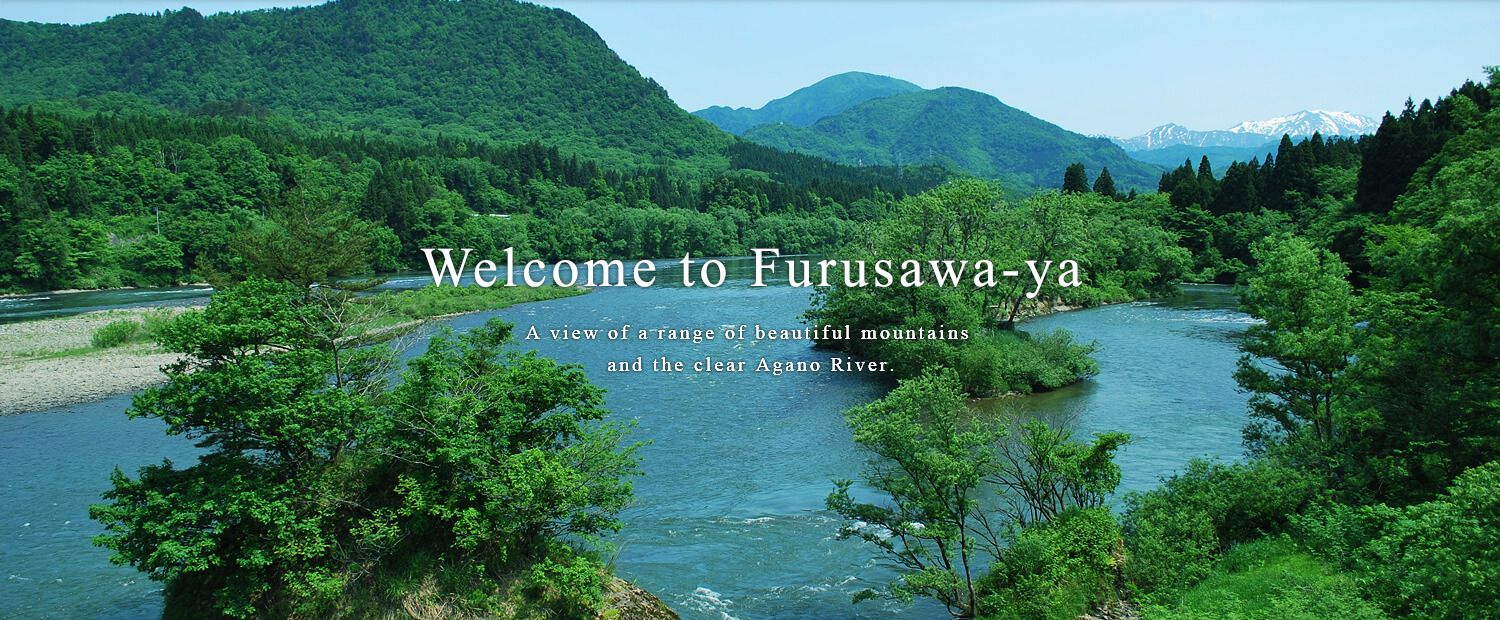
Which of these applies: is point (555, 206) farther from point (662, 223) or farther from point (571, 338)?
point (571, 338)

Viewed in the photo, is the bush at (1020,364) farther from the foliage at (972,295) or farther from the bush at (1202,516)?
the bush at (1202,516)

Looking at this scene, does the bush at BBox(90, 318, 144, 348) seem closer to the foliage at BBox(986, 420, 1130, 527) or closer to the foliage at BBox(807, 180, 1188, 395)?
the foliage at BBox(807, 180, 1188, 395)

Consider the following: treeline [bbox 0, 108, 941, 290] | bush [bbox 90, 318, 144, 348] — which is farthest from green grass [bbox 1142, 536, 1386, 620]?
bush [bbox 90, 318, 144, 348]

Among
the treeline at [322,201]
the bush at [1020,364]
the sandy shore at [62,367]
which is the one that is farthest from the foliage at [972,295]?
the sandy shore at [62,367]

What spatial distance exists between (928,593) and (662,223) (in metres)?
104

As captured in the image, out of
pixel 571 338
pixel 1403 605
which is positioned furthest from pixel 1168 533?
pixel 571 338

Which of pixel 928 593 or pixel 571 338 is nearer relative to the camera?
pixel 928 593

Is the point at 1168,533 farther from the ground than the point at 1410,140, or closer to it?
closer to it

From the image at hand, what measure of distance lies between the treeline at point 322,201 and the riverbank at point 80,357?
29.9ft

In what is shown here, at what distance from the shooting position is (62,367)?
39000 mm

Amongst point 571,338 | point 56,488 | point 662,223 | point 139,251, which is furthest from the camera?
point 662,223

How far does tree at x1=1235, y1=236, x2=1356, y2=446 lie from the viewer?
20016mm

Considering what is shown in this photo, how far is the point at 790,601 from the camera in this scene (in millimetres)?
17328

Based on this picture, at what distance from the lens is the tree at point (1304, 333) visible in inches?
788
